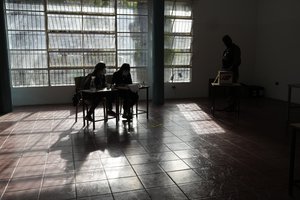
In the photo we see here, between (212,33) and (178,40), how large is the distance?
43.8 inches

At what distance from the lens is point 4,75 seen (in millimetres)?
6914

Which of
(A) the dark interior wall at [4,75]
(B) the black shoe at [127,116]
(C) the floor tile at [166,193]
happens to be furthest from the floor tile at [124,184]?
(A) the dark interior wall at [4,75]

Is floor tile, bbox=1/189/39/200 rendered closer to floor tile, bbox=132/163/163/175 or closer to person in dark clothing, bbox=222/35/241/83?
floor tile, bbox=132/163/163/175

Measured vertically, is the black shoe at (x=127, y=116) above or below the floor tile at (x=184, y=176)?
above

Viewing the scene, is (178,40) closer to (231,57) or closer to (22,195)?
(231,57)

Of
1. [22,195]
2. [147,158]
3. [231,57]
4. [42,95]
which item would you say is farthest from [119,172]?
[42,95]

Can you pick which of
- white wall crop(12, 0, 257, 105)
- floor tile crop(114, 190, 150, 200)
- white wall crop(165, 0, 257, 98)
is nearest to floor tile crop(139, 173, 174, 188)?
floor tile crop(114, 190, 150, 200)

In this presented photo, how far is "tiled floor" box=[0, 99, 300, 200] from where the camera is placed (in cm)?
307

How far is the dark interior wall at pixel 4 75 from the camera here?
6.80 metres

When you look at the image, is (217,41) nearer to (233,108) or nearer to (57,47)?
(233,108)

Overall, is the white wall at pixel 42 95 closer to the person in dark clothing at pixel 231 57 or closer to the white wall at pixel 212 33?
the white wall at pixel 212 33

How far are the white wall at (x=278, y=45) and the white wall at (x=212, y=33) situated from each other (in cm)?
42

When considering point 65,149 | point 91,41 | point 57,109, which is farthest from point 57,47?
point 65,149

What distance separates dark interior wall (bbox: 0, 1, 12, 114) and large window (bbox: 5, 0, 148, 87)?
2.96ft
